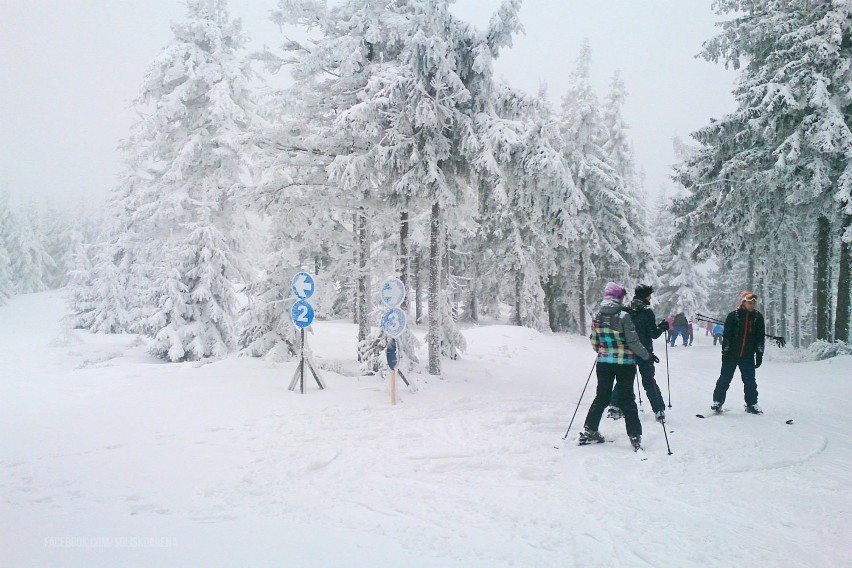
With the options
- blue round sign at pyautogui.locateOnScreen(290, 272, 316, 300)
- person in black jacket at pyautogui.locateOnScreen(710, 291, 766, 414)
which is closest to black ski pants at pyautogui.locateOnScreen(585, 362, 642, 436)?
person in black jacket at pyautogui.locateOnScreen(710, 291, 766, 414)

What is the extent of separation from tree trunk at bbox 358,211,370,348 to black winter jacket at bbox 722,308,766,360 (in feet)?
28.4

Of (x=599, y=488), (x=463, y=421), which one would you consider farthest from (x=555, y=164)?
(x=599, y=488)

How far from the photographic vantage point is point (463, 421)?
8.45 m

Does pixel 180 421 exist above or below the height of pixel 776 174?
below

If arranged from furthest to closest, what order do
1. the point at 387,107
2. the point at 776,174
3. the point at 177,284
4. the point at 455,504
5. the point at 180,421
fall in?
the point at 177,284 < the point at 776,174 < the point at 387,107 < the point at 180,421 < the point at 455,504

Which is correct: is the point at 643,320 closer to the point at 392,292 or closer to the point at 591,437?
the point at 591,437

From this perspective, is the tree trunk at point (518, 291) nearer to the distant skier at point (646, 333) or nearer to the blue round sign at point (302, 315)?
the blue round sign at point (302, 315)

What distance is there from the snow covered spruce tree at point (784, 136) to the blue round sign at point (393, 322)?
42.7ft

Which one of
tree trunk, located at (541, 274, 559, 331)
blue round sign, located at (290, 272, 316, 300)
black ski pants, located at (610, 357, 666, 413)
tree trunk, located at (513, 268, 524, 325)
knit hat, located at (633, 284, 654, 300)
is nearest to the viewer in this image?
black ski pants, located at (610, 357, 666, 413)

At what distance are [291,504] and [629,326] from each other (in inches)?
192

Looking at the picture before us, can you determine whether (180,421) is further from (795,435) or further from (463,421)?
(795,435)

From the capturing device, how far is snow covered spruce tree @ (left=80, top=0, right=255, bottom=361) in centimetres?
1794

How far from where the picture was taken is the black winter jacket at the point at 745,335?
8.62 meters

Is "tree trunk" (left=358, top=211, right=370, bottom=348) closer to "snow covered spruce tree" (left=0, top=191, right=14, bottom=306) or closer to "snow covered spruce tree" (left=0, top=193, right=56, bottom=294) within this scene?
"snow covered spruce tree" (left=0, top=191, right=14, bottom=306)
